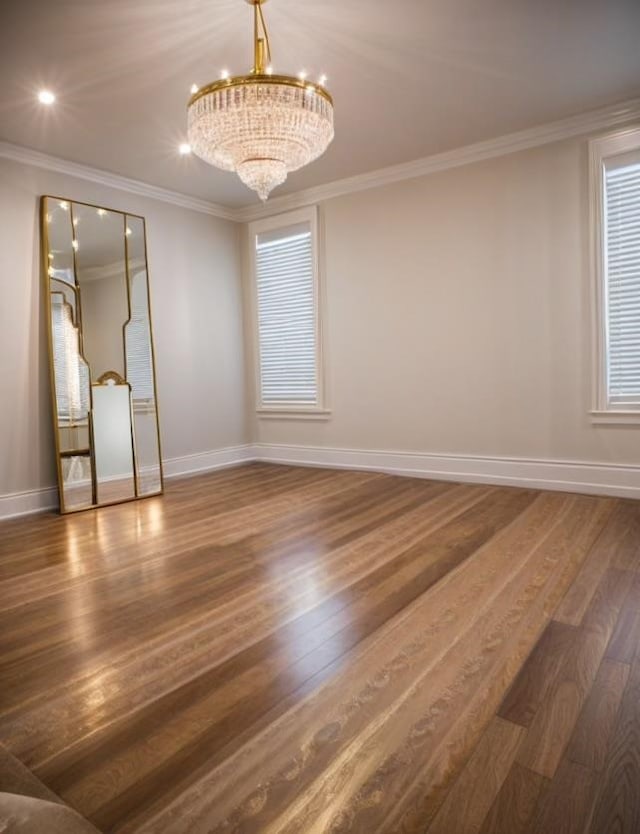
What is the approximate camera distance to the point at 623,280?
404 centimetres

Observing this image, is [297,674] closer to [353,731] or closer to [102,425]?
[353,731]

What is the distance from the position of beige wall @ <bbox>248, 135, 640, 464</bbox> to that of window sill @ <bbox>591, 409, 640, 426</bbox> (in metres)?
0.05

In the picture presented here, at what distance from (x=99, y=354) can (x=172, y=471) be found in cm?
146

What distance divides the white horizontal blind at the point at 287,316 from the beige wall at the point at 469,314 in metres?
0.26

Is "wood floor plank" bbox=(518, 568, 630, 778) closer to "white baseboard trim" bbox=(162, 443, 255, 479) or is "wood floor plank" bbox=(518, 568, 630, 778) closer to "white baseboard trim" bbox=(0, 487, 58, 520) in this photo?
"white baseboard trim" bbox=(0, 487, 58, 520)

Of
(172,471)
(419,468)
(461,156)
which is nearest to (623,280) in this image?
(461,156)

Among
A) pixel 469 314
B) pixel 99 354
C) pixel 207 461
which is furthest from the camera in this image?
pixel 207 461

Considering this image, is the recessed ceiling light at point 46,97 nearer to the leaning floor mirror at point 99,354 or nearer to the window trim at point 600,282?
the leaning floor mirror at point 99,354

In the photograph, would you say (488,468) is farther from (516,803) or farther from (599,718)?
(516,803)

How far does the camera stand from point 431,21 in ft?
9.26

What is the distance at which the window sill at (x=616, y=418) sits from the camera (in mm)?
4020

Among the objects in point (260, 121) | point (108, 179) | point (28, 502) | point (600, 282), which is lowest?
point (28, 502)

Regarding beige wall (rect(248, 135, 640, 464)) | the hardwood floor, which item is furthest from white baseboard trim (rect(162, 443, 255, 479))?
the hardwood floor

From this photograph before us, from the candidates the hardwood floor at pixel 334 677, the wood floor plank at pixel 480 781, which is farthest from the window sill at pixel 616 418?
the wood floor plank at pixel 480 781
